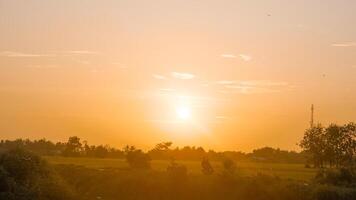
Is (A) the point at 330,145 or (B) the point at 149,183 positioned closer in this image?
(B) the point at 149,183

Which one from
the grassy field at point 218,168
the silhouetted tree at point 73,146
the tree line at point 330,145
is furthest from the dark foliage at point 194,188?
the silhouetted tree at point 73,146

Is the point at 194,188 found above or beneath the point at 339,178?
beneath

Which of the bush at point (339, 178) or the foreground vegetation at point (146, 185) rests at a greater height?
the bush at point (339, 178)

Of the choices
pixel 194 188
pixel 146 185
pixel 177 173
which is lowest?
pixel 194 188

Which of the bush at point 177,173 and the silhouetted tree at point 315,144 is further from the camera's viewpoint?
the silhouetted tree at point 315,144

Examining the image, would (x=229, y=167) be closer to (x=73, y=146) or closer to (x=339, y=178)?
(x=339, y=178)

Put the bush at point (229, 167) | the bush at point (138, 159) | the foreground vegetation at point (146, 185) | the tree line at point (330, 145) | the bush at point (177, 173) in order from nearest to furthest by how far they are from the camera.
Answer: the foreground vegetation at point (146, 185) → the bush at point (177, 173) → the bush at point (229, 167) → the bush at point (138, 159) → the tree line at point (330, 145)

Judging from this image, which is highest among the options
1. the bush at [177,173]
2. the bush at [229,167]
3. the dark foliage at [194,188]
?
the bush at [229,167]

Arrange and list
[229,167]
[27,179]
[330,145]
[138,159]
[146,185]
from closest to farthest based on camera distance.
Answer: [27,179] → [146,185] → [229,167] → [138,159] → [330,145]

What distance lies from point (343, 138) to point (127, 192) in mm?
47564

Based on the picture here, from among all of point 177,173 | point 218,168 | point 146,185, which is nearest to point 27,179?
point 146,185

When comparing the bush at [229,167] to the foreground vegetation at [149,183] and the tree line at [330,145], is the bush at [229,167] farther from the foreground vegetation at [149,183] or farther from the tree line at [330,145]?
the tree line at [330,145]

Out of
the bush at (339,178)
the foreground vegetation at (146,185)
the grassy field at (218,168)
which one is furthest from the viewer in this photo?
the grassy field at (218,168)

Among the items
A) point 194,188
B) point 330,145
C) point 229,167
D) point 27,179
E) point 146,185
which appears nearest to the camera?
point 27,179
